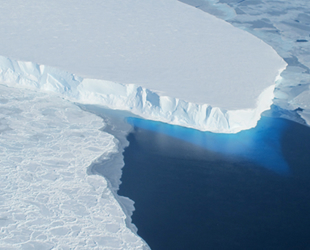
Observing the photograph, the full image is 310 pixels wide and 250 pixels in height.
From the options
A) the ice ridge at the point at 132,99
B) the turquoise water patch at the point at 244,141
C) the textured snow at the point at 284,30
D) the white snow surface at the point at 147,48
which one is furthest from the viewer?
the textured snow at the point at 284,30

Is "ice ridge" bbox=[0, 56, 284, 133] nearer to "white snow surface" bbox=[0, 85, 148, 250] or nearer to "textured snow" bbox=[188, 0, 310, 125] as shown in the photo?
"white snow surface" bbox=[0, 85, 148, 250]

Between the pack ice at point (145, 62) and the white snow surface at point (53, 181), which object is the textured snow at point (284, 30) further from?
the white snow surface at point (53, 181)

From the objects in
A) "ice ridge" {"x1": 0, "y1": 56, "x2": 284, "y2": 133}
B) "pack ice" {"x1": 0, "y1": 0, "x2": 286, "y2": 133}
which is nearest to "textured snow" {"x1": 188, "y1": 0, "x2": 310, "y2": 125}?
"pack ice" {"x1": 0, "y1": 0, "x2": 286, "y2": 133}

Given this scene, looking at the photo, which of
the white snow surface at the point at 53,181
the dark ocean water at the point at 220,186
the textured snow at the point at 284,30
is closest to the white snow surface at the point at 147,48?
the textured snow at the point at 284,30

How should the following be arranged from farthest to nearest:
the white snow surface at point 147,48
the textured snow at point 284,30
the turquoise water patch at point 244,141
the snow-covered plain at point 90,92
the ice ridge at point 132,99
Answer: the textured snow at point 284,30, the white snow surface at point 147,48, the ice ridge at point 132,99, the turquoise water patch at point 244,141, the snow-covered plain at point 90,92

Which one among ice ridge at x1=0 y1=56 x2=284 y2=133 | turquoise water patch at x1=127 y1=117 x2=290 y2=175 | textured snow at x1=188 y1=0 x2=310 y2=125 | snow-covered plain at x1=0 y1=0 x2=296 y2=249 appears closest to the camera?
snow-covered plain at x1=0 y1=0 x2=296 y2=249

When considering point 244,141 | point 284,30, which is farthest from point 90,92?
point 284,30

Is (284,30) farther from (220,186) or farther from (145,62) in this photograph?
(220,186)
